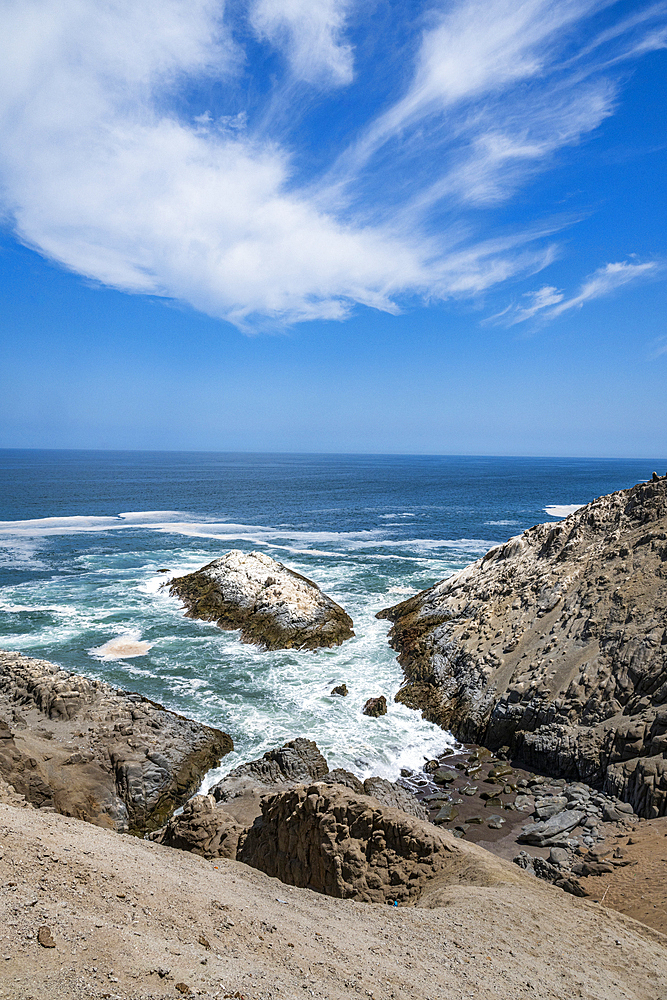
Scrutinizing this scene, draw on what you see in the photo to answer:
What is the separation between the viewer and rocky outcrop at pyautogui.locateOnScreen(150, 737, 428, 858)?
37.7ft

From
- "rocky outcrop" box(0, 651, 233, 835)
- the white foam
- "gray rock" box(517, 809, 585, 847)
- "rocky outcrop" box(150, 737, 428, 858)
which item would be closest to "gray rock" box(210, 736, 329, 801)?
"rocky outcrop" box(150, 737, 428, 858)

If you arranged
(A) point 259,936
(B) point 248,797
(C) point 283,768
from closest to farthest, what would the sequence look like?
(A) point 259,936 < (B) point 248,797 < (C) point 283,768

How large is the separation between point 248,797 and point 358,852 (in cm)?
554

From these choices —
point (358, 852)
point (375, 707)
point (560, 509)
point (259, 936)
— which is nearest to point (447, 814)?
point (358, 852)

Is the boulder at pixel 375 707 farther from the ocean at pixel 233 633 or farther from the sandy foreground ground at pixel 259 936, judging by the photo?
the sandy foreground ground at pixel 259 936

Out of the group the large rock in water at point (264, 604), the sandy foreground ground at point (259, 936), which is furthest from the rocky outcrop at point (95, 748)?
the large rock in water at point (264, 604)

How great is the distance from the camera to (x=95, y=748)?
15.2m

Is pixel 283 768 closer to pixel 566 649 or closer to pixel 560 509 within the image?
pixel 566 649

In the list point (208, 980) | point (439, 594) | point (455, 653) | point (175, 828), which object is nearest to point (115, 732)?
point (175, 828)

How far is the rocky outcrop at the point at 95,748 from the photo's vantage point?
42.8 ft

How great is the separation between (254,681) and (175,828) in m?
12.0

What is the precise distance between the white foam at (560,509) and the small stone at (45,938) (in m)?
80.2

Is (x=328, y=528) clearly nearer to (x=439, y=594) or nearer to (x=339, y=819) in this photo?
(x=439, y=594)

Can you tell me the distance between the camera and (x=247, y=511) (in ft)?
265
